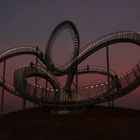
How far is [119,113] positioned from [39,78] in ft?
46.6

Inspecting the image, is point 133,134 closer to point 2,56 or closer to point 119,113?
point 119,113

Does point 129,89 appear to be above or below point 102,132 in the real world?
above

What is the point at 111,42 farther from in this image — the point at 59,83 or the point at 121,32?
the point at 59,83

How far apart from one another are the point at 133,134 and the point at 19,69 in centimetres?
2370

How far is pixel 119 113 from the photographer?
3148cm

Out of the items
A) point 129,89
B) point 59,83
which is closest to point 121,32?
point 129,89

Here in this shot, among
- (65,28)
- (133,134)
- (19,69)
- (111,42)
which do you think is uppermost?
(65,28)

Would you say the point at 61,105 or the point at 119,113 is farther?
the point at 61,105

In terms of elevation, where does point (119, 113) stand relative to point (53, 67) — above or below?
below

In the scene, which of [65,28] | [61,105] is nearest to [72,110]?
[61,105]

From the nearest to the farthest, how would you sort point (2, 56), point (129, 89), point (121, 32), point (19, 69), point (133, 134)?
point (133, 134) < point (129, 89) < point (121, 32) < point (19, 69) < point (2, 56)

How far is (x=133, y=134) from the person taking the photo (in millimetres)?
17438

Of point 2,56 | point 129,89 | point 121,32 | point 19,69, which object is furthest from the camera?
point 2,56

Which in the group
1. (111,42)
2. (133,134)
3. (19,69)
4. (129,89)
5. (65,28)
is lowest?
(133,134)
